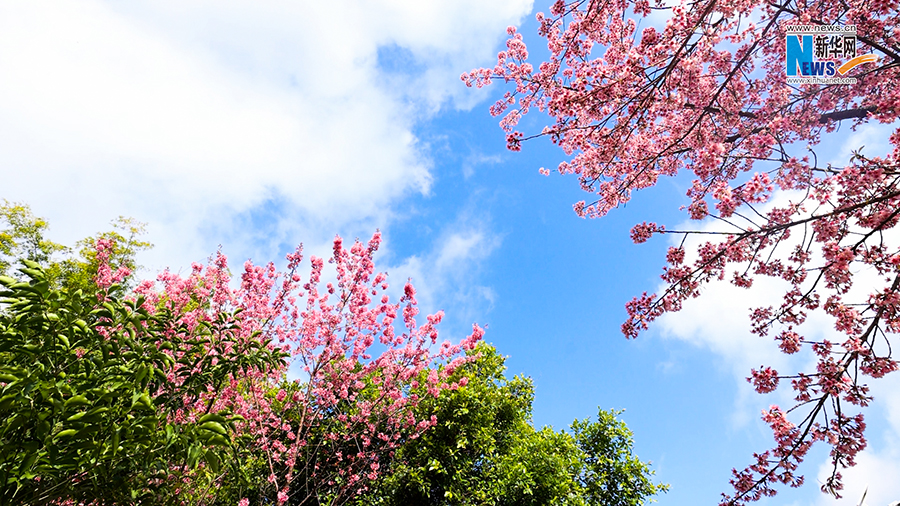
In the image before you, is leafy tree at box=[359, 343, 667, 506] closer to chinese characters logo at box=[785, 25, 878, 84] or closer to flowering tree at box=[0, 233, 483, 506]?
flowering tree at box=[0, 233, 483, 506]

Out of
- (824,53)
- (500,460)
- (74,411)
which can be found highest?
(824,53)

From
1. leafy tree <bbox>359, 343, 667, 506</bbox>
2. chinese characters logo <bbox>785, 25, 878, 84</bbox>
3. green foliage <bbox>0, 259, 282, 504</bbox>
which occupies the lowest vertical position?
green foliage <bbox>0, 259, 282, 504</bbox>

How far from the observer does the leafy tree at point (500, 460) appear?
9445 mm

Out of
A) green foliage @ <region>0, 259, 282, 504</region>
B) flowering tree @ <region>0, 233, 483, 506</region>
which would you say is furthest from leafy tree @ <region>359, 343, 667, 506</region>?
green foliage @ <region>0, 259, 282, 504</region>

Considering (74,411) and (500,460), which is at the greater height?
(500,460)

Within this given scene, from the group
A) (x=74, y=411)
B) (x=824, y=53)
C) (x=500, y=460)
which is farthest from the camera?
(x=500, y=460)

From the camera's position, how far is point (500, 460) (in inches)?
380

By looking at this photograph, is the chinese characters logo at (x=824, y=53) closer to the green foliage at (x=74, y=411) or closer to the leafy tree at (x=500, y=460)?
the green foliage at (x=74, y=411)

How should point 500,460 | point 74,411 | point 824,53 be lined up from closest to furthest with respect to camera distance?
point 74,411 → point 824,53 → point 500,460

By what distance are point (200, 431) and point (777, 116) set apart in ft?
18.5

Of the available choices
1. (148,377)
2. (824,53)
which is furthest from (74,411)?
(824,53)

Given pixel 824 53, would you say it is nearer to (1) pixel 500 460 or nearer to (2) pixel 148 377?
(2) pixel 148 377

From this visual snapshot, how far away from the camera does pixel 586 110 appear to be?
4.49 m

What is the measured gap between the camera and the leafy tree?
31.0 feet
